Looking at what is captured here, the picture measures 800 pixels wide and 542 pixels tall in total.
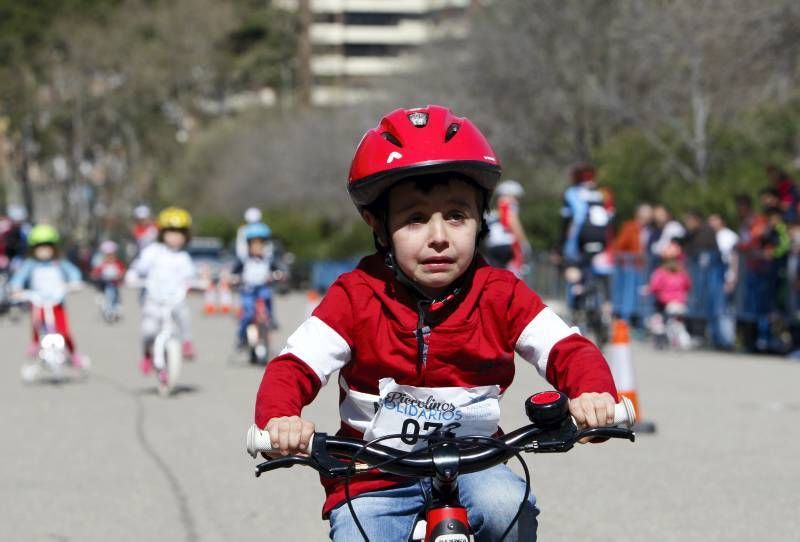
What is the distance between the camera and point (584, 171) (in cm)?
1795

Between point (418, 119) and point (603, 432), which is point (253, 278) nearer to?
point (418, 119)

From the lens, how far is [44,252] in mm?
16891

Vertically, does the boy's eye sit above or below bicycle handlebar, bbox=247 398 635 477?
above

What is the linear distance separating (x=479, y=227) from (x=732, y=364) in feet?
44.9

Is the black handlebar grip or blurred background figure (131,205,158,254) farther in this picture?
blurred background figure (131,205,158,254)

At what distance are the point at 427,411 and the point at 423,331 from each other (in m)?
0.21

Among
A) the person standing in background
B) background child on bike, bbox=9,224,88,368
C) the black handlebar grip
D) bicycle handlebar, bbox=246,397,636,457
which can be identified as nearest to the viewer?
the black handlebar grip

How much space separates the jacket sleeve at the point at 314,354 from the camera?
13.9 ft

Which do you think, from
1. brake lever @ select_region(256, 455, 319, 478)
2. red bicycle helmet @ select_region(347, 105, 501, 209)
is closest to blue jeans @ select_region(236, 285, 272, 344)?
red bicycle helmet @ select_region(347, 105, 501, 209)

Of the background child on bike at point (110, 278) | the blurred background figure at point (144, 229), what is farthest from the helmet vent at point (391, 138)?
the background child on bike at point (110, 278)

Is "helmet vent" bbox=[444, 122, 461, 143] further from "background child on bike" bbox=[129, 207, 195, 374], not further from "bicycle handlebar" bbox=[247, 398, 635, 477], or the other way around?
"background child on bike" bbox=[129, 207, 195, 374]

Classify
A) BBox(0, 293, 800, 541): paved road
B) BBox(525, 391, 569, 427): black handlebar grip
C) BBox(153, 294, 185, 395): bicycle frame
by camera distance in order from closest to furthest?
BBox(525, 391, 569, 427): black handlebar grip, BBox(0, 293, 800, 541): paved road, BBox(153, 294, 185, 395): bicycle frame

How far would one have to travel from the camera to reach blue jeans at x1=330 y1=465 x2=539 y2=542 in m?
4.12

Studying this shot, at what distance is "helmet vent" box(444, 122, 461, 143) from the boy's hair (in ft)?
0.43
